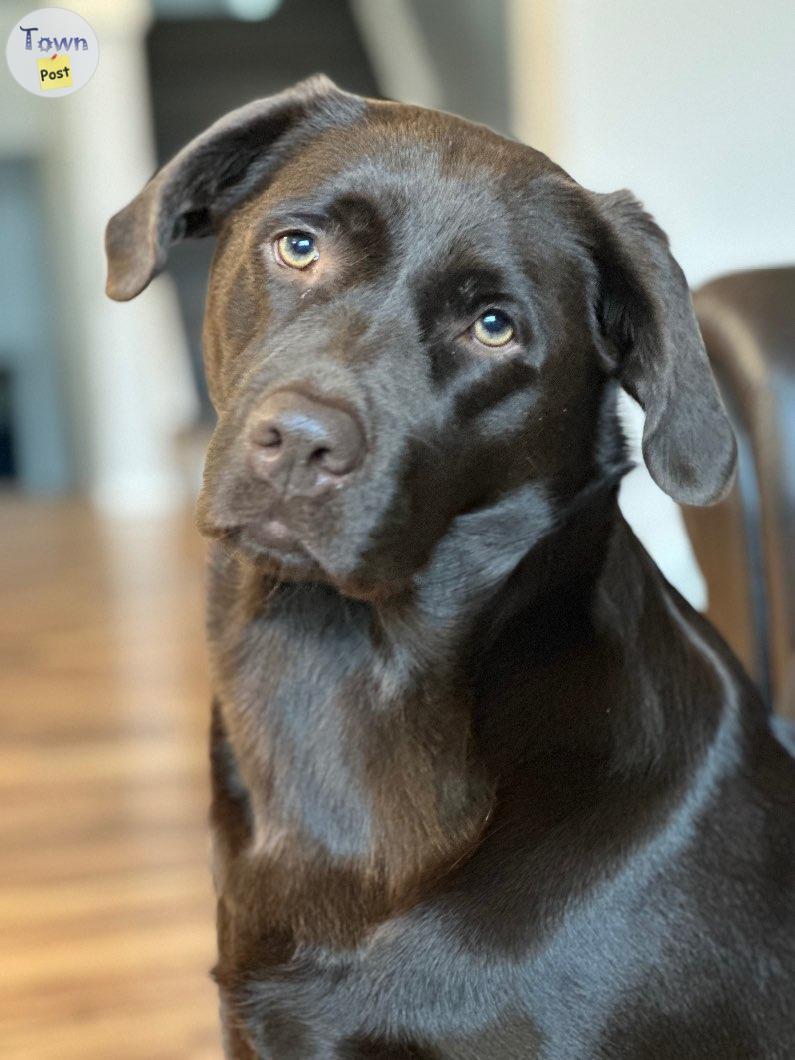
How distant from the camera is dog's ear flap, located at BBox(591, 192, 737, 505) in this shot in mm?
1083

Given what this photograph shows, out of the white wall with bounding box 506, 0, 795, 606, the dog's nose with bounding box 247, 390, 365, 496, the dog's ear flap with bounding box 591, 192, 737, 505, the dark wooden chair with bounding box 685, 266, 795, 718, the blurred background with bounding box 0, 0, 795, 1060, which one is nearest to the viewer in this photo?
the dog's nose with bounding box 247, 390, 365, 496

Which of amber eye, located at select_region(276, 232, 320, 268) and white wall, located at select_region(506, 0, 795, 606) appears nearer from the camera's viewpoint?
amber eye, located at select_region(276, 232, 320, 268)

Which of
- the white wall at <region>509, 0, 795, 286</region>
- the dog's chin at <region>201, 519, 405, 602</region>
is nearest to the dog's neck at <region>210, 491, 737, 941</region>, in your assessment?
the dog's chin at <region>201, 519, 405, 602</region>

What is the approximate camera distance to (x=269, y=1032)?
45.6 inches

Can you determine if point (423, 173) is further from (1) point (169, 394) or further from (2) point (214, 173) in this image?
(1) point (169, 394)

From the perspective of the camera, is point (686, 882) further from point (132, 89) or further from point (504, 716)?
point (132, 89)

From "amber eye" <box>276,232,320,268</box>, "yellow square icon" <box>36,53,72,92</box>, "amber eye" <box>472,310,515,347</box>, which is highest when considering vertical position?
"yellow square icon" <box>36,53,72,92</box>

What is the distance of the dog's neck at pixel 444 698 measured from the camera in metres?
1.16

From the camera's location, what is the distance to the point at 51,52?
1343 millimetres

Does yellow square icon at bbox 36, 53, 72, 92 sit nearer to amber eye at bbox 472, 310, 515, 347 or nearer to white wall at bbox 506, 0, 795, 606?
amber eye at bbox 472, 310, 515, 347

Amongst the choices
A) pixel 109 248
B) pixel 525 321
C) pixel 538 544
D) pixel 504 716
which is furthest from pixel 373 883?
pixel 109 248

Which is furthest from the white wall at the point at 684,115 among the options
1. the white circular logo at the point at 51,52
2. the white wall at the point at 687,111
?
the white circular logo at the point at 51,52

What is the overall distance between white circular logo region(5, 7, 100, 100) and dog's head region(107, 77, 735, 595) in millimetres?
258

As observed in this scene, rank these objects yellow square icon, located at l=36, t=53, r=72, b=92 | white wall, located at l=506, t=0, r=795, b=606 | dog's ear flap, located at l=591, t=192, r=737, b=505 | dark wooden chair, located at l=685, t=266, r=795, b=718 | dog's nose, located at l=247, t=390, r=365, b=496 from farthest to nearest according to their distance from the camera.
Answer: white wall, located at l=506, t=0, r=795, b=606 → dark wooden chair, located at l=685, t=266, r=795, b=718 → yellow square icon, located at l=36, t=53, r=72, b=92 → dog's ear flap, located at l=591, t=192, r=737, b=505 → dog's nose, located at l=247, t=390, r=365, b=496
